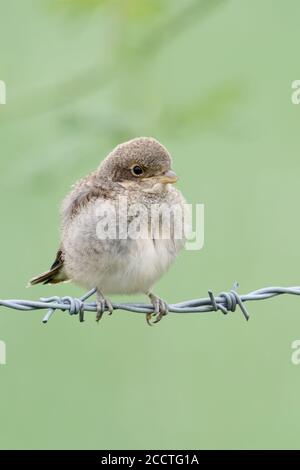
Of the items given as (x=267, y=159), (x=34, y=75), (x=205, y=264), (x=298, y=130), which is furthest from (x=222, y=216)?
(x=34, y=75)

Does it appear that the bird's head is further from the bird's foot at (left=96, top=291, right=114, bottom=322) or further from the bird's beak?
the bird's foot at (left=96, top=291, right=114, bottom=322)

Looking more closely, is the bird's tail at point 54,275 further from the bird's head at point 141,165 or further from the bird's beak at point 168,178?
the bird's beak at point 168,178

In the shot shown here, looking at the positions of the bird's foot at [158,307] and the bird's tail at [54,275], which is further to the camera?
the bird's tail at [54,275]

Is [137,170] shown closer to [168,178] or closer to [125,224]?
[168,178]

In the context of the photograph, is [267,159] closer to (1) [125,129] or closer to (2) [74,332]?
(2) [74,332]

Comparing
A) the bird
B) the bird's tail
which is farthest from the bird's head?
the bird's tail

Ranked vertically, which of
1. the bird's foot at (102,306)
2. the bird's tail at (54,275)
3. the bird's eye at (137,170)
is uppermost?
the bird's eye at (137,170)

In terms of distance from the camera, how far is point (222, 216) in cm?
749

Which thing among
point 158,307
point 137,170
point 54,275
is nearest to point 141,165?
point 137,170

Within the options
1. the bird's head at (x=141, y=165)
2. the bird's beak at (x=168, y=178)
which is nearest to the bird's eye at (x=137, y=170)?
the bird's head at (x=141, y=165)

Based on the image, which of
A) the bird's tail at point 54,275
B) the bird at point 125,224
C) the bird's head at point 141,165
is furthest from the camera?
the bird's tail at point 54,275

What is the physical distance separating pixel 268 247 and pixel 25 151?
132 inches

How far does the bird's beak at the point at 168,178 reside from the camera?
554 cm

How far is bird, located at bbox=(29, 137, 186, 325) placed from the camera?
5328 millimetres
